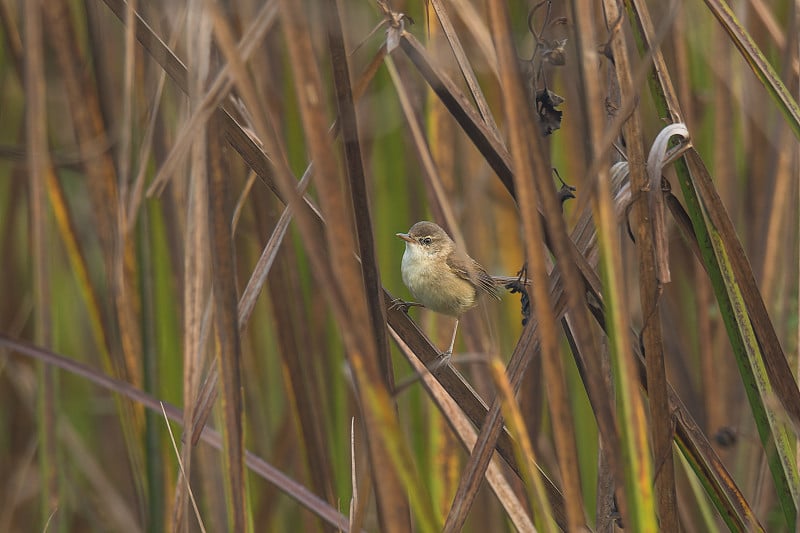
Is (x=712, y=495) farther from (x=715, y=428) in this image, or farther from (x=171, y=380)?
(x=171, y=380)

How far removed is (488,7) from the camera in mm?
882

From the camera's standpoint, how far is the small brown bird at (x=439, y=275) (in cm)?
218

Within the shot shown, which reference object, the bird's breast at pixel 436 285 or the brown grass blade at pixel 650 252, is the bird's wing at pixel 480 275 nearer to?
the bird's breast at pixel 436 285

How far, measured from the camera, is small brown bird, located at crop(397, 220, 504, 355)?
2178 mm

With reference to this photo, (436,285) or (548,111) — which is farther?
(436,285)

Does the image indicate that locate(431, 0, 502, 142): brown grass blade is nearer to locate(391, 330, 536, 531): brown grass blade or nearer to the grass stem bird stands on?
locate(391, 330, 536, 531): brown grass blade

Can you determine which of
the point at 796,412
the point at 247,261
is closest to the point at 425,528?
the point at 796,412

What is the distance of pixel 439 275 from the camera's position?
2.33 metres

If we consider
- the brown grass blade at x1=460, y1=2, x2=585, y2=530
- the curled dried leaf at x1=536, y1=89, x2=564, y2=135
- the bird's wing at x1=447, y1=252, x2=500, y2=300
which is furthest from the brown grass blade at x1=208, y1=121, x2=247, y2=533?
the bird's wing at x1=447, y1=252, x2=500, y2=300

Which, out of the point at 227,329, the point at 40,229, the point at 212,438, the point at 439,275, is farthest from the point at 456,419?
the point at 439,275

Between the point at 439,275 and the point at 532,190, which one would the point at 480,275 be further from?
the point at 532,190

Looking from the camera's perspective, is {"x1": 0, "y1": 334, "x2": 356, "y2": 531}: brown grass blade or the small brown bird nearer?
{"x1": 0, "y1": 334, "x2": 356, "y2": 531}: brown grass blade

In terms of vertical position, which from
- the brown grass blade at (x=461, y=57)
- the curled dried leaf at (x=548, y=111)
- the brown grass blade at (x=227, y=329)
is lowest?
the brown grass blade at (x=227, y=329)

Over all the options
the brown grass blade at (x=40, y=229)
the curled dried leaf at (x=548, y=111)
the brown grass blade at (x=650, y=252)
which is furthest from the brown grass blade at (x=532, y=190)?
the brown grass blade at (x=40, y=229)
